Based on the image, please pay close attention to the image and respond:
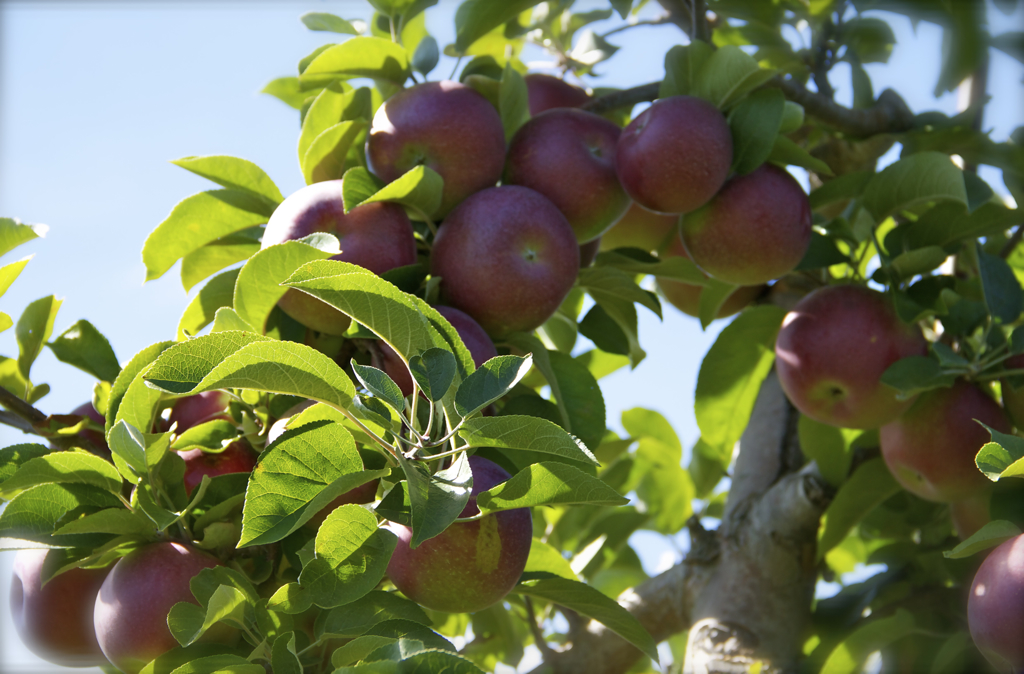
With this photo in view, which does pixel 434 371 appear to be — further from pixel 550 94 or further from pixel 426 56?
pixel 550 94

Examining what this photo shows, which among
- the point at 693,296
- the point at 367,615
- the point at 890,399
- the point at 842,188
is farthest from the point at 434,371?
the point at 693,296

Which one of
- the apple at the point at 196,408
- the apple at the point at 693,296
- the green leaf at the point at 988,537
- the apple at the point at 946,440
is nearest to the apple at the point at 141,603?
the apple at the point at 196,408

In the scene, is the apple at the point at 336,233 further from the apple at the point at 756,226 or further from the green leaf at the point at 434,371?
the apple at the point at 756,226

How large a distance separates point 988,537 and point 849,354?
415 millimetres

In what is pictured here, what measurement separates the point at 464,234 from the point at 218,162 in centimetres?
36

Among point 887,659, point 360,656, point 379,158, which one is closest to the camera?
point 360,656

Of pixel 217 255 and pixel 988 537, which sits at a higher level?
pixel 217 255

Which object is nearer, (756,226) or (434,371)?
(434,371)

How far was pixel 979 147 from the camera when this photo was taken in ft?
5.10

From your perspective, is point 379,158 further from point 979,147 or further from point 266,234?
point 979,147

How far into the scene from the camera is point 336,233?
3.42 feet

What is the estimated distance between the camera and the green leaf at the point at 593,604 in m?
1.00


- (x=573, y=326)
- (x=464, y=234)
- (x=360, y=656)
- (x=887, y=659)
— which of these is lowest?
(x=887, y=659)

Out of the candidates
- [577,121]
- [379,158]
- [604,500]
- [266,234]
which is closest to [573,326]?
[577,121]
